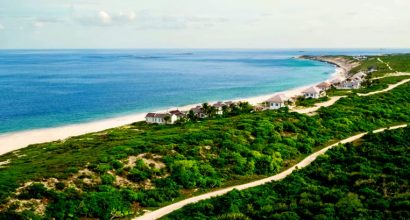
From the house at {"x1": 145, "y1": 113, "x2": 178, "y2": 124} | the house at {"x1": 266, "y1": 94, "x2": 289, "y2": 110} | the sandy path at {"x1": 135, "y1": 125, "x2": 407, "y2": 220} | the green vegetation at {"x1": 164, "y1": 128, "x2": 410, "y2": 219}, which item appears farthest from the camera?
the house at {"x1": 266, "y1": 94, "x2": 289, "y2": 110}

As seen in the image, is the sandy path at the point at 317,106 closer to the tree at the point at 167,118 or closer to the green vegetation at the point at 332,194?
the tree at the point at 167,118

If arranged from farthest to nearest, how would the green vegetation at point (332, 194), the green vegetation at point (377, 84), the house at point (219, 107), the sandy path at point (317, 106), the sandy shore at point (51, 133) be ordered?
the green vegetation at point (377, 84)
the house at point (219, 107)
the sandy path at point (317, 106)
the sandy shore at point (51, 133)
the green vegetation at point (332, 194)

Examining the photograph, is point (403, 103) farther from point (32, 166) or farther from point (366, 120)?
point (32, 166)

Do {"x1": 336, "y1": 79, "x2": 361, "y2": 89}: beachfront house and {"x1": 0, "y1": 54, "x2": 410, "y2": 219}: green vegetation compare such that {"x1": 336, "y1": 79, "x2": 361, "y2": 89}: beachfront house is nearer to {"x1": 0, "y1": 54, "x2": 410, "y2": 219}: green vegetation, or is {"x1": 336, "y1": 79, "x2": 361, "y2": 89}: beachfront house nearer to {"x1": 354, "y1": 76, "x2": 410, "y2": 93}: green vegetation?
{"x1": 354, "y1": 76, "x2": 410, "y2": 93}: green vegetation

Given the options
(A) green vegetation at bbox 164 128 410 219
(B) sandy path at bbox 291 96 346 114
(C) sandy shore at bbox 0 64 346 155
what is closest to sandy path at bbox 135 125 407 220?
(A) green vegetation at bbox 164 128 410 219

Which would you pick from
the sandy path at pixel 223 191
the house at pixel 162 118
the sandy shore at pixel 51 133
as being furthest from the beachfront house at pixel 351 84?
the sandy path at pixel 223 191

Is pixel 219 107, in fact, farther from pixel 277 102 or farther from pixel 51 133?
pixel 51 133
